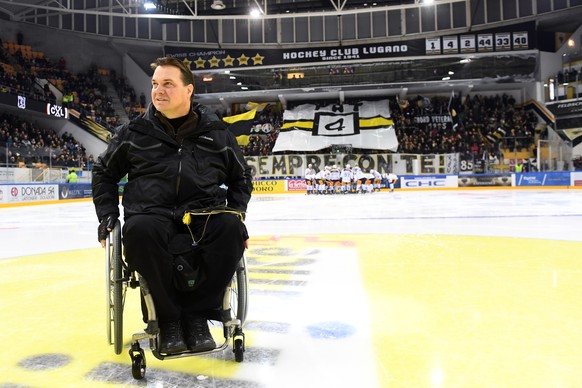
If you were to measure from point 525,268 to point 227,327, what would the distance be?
9.18 feet

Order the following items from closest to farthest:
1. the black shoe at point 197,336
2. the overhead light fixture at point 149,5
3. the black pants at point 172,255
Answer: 1. the black pants at point 172,255
2. the black shoe at point 197,336
3. the overhead light fixture at point 149,5

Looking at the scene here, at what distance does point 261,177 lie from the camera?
26.1m

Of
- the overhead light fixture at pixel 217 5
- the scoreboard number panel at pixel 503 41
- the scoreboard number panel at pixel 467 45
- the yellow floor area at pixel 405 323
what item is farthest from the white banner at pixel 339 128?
the yellow floor area at pixel 405 323

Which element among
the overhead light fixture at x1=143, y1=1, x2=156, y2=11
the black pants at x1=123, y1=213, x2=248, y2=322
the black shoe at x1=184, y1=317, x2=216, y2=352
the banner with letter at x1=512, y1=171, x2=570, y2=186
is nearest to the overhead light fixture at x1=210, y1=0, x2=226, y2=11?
the overhead light fixture at x1=143, y1=1, x2=156, y2=11

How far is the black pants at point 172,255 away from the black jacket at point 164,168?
9cm

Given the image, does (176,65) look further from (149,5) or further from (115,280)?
(149,5)

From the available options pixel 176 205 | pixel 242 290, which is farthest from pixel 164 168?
pixel 242 290

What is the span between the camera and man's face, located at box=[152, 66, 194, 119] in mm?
1994

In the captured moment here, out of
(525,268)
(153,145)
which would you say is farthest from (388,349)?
(525,268)

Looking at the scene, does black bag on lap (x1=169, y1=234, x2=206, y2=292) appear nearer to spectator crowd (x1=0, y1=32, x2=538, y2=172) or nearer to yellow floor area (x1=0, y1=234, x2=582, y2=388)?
yellow floor area (x1=0, y1=234, x2=582, y2=388)

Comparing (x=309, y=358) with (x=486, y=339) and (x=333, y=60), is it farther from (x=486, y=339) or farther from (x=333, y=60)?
(x=333, y=60)

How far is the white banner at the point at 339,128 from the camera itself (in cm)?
2738

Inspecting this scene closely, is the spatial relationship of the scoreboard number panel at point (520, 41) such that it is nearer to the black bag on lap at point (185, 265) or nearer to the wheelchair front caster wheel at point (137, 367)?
the black bag on lap at point (185, 265)

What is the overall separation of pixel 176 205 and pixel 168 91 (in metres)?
0.51
